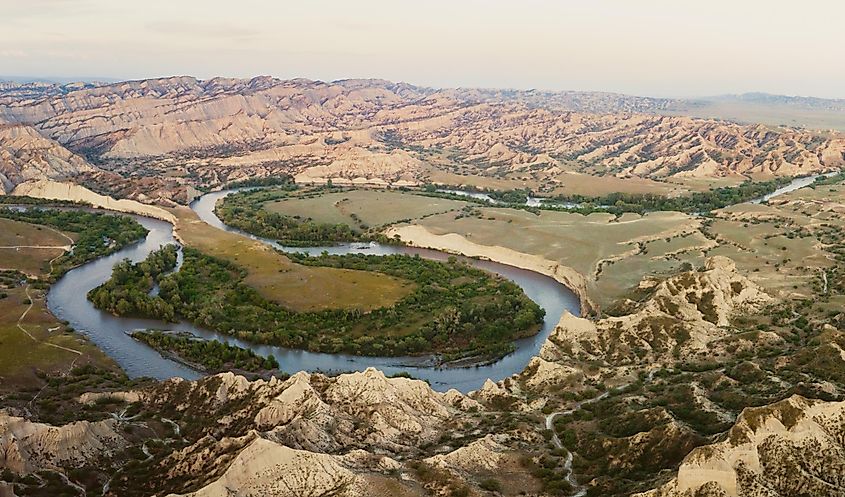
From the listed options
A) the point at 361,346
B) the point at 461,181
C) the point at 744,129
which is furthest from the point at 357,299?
the point at 744,129

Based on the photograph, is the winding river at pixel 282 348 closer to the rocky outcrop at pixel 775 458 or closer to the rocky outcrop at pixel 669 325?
the rocky outcrop at pixel 669 325

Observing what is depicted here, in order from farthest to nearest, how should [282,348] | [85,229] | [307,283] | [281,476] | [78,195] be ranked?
[78,195] → [85,229] → [307,283] → [282,348] → [281,476]

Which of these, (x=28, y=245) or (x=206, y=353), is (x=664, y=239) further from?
(x=28, y=245)

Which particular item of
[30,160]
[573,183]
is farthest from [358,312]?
[30,160]

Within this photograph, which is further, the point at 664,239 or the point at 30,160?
the point at 30,160

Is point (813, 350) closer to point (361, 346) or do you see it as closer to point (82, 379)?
point (361, 346)

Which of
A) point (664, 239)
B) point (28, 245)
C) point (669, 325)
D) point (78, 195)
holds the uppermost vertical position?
point (669, 325)

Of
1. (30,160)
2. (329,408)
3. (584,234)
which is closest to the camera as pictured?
(329,408)
